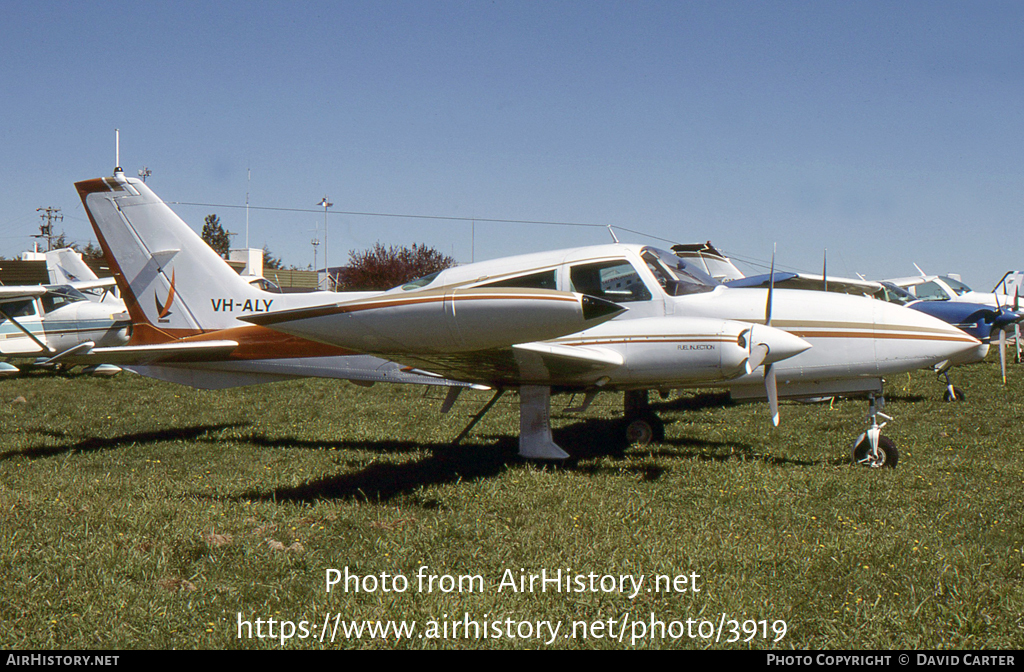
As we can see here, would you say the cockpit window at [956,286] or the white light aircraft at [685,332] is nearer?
the white light aircraft at [685,332]

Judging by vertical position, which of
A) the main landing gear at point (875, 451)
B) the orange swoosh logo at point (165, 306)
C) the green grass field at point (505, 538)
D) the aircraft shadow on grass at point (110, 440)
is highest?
the orange swoosh logo at point (165, 306)

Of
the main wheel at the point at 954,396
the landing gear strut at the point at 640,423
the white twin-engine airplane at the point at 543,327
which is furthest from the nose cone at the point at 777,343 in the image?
the main wheel at the point at 954,396

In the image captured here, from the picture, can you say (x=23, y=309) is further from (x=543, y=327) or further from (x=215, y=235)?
(x=215, y=235)

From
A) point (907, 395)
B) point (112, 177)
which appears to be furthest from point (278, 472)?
point (907, 395)

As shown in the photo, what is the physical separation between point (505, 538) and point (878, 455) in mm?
4235

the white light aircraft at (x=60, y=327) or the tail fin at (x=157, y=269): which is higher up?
the tail fin at (x=157, y=269)

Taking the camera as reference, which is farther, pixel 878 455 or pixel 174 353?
pixel 174 353

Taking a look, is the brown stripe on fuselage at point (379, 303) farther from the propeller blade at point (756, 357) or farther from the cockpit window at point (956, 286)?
the cockpit window at point (956, 286)

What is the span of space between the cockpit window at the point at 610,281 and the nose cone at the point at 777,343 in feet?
4.08

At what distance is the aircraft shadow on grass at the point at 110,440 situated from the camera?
7.74 metres

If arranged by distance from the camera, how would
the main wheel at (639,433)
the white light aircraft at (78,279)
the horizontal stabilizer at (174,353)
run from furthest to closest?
1. the white light aircraft at (78,279)
2. the main wheel at (639,433)
3. the horizontal stabilizer at (174,353)

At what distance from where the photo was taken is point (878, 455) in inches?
269

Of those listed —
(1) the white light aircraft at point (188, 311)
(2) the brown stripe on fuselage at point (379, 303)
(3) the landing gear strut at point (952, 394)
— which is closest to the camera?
(2) the brown stripe on fuselage at point (379, 303)

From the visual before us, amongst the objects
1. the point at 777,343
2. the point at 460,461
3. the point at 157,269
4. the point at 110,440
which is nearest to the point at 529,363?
the point at 460,461
